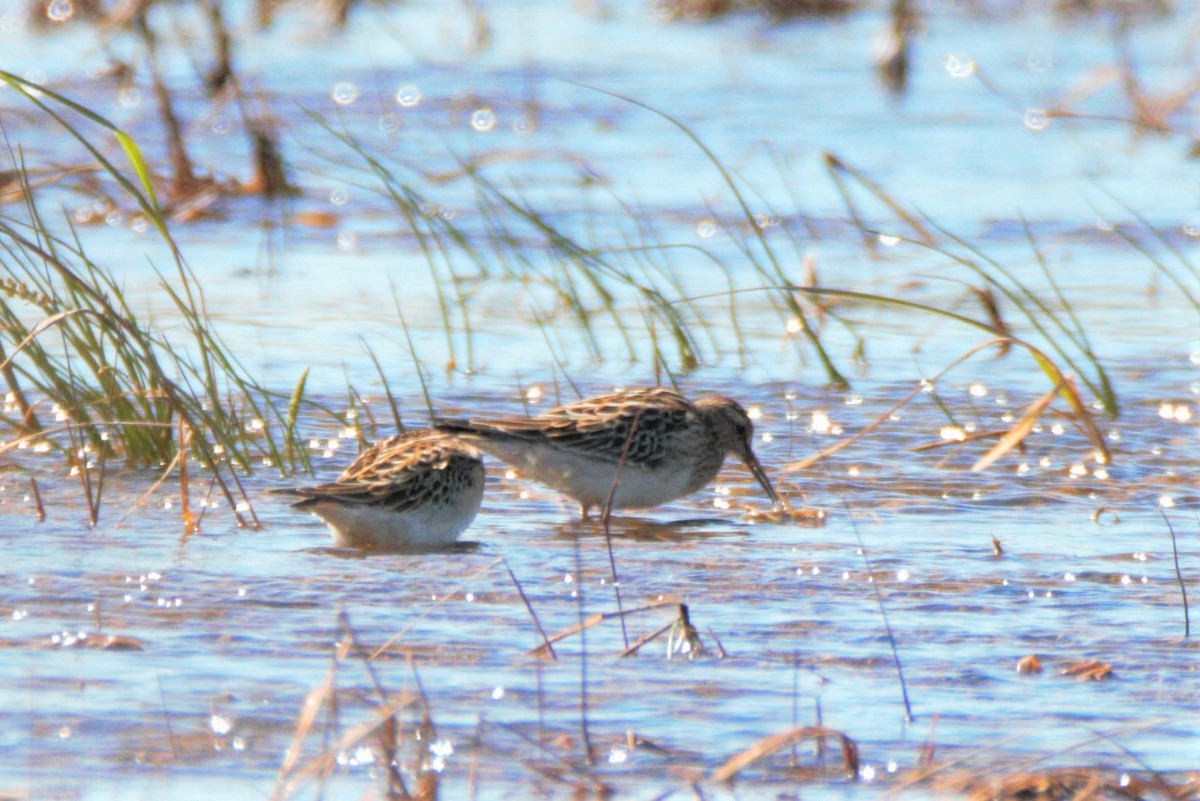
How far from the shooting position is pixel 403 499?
635 centimetres

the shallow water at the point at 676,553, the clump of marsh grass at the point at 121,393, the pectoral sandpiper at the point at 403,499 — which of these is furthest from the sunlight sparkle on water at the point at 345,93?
the pectoral sandpiper at the point at 403,499

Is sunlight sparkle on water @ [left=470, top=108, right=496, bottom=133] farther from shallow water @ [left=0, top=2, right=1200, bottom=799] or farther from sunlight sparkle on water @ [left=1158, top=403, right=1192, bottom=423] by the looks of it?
sunlight sparkle on water @ [left=1158, top=403, right=1192, bottom=423]

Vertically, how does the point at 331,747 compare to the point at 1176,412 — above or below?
above

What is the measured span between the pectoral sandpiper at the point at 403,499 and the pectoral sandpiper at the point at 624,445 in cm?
23

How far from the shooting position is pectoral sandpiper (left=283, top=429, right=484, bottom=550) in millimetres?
6242

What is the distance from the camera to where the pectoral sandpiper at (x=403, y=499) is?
20.5 ft

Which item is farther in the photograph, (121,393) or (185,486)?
(121,393)

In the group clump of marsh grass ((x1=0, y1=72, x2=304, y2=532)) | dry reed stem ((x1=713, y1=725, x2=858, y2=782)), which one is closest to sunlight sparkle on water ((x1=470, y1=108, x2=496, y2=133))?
clump of marsh grass ((x1=0, y1=72, x2=304, y2=532))

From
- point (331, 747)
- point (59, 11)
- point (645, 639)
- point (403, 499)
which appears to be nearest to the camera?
point (331, 747)

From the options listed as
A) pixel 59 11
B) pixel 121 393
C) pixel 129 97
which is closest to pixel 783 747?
pixel 121 393

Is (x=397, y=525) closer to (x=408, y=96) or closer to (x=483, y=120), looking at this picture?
(x=483, y=120)

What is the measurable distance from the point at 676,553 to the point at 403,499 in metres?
0.84

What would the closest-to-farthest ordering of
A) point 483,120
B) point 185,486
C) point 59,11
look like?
point 185,486 → point 483,120 → point 59,11

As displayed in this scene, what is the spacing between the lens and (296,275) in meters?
11.0
